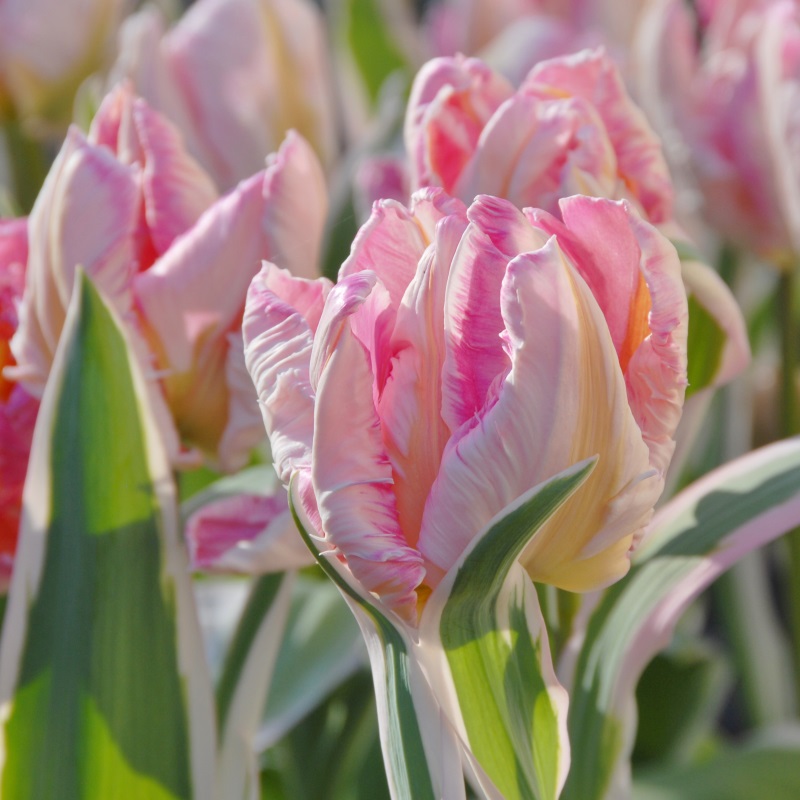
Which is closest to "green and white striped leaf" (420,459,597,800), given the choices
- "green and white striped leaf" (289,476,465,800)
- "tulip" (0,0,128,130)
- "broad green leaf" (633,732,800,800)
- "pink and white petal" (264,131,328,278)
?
"green and white striped leaf" (289,476,465,800)

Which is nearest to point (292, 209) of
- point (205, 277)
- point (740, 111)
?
point (205, 277)

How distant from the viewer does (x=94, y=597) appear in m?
0.28

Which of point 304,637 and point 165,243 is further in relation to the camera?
point 304,637

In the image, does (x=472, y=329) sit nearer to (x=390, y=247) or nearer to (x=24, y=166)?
(x=390, y=247)

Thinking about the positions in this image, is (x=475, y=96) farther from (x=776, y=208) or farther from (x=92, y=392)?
(x=776, y=208)

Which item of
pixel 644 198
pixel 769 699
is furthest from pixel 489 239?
pixel 769 699

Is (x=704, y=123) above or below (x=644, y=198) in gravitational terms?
above

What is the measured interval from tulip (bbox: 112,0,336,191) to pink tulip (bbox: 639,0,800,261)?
160mm

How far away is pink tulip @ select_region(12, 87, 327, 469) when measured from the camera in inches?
10.8

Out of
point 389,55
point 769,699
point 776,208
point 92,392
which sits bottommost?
point 769,699

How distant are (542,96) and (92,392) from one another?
138mm

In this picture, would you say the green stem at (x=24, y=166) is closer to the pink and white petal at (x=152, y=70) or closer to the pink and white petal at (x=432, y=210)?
the pink and white petal at (x=152, y=70)

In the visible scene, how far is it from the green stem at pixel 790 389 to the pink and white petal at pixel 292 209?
0.29 m

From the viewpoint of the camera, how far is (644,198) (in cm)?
28
